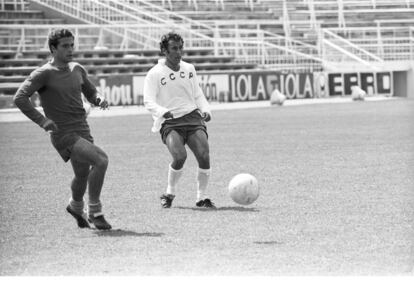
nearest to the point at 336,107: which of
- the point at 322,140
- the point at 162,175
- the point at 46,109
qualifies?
the point at 322,140

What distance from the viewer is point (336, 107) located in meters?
33.3

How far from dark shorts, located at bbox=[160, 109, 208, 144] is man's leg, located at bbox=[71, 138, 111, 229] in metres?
1.80

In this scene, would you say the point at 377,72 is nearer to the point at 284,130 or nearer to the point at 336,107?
the point at 336,107

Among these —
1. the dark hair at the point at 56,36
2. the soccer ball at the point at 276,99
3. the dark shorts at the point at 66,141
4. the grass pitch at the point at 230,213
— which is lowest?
the grass pitch at the point at 230,213

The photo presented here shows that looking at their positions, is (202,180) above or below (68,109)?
below

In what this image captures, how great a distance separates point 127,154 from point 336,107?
15790 mm

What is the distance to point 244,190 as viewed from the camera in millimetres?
11000

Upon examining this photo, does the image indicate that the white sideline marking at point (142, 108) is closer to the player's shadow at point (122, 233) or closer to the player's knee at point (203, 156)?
the player's knee at point (203, 156)

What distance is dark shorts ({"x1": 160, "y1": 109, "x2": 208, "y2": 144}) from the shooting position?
11.5 meters

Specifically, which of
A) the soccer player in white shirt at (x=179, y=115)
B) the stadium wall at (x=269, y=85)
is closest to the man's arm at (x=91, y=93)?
the soccer player in white shirt at (x=179, y=115)

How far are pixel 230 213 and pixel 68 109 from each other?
200cm

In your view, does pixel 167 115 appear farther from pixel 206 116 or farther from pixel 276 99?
pixel 276 99

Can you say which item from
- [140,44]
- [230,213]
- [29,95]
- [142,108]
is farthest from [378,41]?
[29,95]

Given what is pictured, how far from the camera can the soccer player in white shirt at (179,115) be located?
1145 centimetres
